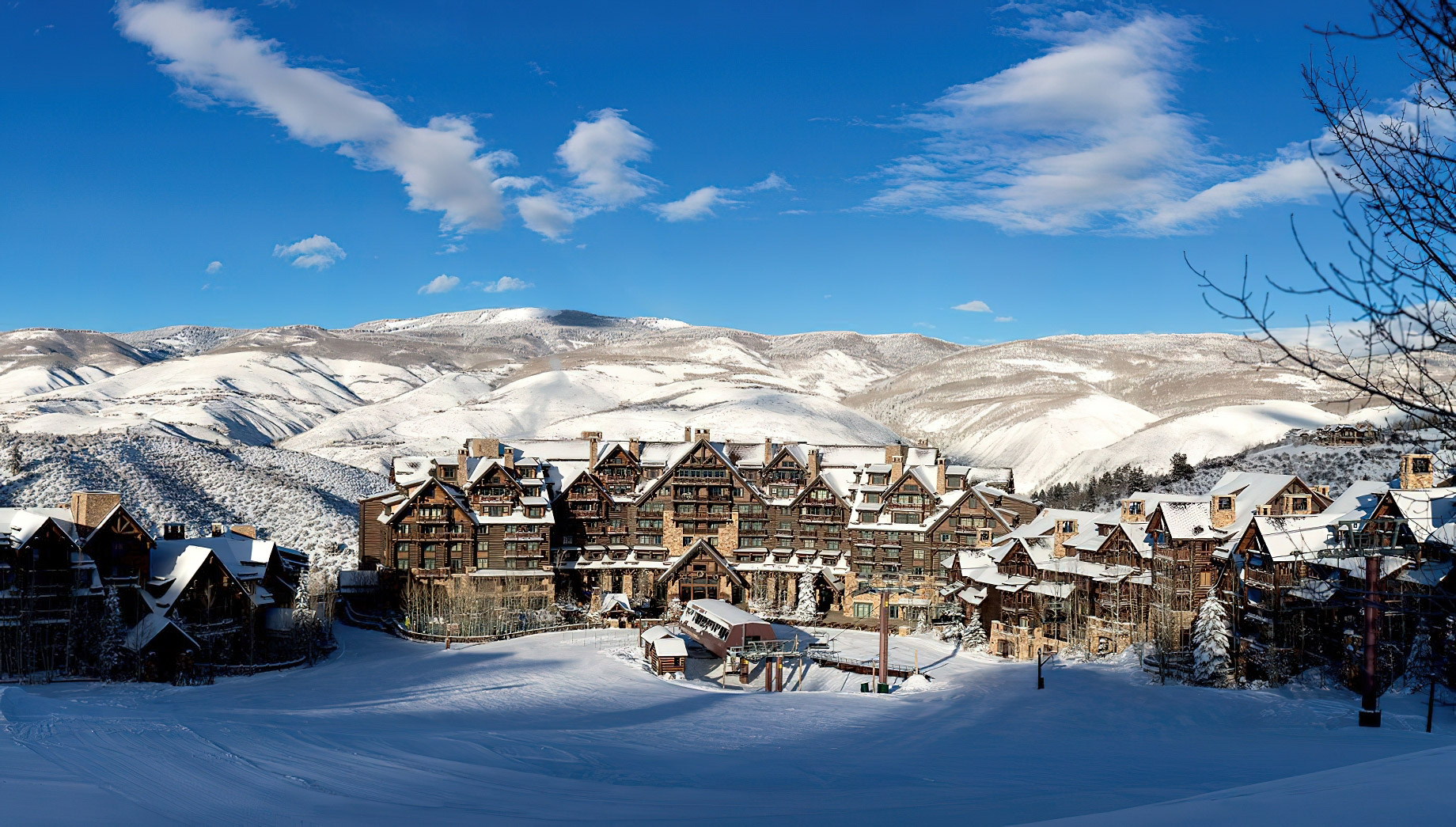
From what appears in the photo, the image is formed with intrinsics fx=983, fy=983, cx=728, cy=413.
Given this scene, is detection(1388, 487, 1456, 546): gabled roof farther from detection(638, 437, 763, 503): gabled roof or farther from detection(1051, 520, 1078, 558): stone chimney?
detection(638, 437, 763, 503): gabled roof

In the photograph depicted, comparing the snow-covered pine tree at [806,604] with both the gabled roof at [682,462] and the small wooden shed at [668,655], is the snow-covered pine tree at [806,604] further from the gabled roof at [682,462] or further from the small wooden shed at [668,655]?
the small wooden shed at [668,655]

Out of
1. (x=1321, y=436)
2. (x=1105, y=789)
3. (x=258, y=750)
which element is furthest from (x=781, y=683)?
(x=1321, y=436)

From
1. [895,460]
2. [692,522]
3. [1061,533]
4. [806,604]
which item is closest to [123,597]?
[692,522]

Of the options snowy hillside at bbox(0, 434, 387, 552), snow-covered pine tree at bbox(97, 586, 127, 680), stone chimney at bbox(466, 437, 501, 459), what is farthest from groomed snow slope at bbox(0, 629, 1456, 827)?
snowy hillside at bbox(0, 434, 387, 552)

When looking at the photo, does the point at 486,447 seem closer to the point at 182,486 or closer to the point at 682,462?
the point at 682,462

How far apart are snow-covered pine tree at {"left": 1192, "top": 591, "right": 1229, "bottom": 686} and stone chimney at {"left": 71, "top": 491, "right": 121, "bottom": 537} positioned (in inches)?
1966

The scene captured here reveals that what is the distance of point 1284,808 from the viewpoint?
1250 cm

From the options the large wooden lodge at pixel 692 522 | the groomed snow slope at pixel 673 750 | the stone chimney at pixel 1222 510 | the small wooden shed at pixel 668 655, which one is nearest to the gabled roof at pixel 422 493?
the large wooden lodge at pixel 692 522

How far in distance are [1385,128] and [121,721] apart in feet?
96.0

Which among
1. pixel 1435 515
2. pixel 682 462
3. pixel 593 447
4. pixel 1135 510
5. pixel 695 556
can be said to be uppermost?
pixel 593 447

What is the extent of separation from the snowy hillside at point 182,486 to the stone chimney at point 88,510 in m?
28.8

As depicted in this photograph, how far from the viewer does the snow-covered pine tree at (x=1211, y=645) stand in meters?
41.7

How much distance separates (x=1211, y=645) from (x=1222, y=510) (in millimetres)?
10652

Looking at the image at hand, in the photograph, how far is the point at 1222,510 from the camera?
5028 cm
